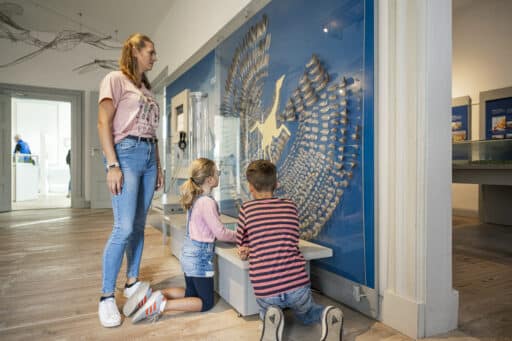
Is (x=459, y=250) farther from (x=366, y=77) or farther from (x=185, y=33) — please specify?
(x=185, y=33)

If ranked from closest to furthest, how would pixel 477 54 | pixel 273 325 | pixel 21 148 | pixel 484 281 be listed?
1. pixel 273 325
2. pixel 484 281
3. pixel 477 54
4. pixel 21 148

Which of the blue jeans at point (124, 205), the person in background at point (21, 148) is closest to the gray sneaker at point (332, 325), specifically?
the blue jeans at point (124, 205)

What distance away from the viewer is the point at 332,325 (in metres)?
1.43

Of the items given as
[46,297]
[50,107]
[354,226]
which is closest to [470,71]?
[354,226]

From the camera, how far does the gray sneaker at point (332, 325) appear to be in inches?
56.1

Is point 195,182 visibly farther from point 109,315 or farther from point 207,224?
point 109,315

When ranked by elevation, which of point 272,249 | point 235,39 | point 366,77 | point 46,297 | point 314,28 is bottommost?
point 46,297

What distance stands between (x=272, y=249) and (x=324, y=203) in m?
0.62

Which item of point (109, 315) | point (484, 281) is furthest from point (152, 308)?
point (484, 281)

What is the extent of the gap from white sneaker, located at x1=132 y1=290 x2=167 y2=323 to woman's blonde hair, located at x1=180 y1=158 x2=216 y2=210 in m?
0.46

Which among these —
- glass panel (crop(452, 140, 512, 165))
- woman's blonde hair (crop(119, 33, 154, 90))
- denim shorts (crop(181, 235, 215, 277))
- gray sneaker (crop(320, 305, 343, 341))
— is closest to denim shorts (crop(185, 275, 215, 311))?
denim shorts (crop(181, 235, 215, 277))

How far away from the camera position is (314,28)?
211 centimetres

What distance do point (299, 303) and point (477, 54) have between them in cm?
500

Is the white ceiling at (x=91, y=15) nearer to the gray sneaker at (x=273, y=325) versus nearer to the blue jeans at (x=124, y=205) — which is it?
the blue jeans at (x=124, y=205)
